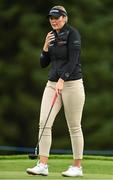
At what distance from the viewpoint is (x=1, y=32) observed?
9000mm

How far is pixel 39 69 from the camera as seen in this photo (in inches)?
349

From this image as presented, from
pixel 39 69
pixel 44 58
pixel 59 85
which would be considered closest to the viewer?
pixel 59 85

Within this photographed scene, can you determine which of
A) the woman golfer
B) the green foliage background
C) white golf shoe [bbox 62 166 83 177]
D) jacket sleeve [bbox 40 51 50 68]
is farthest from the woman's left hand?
the green foliage background

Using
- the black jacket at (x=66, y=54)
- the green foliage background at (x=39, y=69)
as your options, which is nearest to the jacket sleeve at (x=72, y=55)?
the black jacket at (x=66, y=54)

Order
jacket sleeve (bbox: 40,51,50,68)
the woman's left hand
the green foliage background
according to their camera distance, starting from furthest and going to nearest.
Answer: the green foliage background
jacket sleeve (bbox: 40,51,50,68)
the woman's left hand

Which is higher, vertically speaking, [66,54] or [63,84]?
[66,54]

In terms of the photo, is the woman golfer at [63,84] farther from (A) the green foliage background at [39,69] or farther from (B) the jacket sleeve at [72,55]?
(A) the green foliage background at [39,69]

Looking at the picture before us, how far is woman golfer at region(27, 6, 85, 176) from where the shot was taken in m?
4.46

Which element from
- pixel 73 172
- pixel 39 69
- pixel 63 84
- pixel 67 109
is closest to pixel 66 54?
pixel 63 84

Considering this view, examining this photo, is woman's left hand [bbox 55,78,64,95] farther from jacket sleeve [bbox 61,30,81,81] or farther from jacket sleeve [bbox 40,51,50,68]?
jacket sleeve [bbox 40,51,50,68]

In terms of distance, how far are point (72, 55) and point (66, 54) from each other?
5cm

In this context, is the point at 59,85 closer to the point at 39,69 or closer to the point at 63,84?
the point at 63,84

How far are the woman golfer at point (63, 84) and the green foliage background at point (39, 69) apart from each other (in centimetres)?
401

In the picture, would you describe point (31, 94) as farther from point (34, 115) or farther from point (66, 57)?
point (66, 57)
